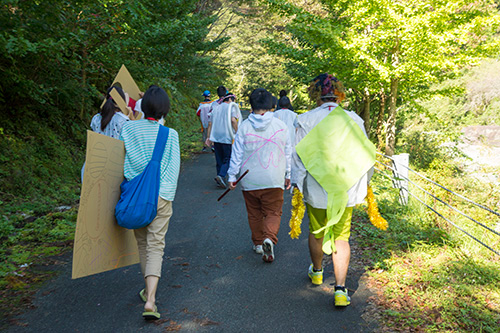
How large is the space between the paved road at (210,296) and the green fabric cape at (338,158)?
0.67 metres

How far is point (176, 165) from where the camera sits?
11.5ft

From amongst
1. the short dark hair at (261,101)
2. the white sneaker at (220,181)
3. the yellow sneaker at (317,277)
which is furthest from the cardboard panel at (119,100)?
the white sneaker at (220,181)

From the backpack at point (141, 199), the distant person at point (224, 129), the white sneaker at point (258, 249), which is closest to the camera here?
the backpack at point (141, 199)

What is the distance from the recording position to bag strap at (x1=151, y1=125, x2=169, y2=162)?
332cm

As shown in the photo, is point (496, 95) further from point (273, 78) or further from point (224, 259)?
point (224, 259)

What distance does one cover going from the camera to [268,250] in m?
4.66

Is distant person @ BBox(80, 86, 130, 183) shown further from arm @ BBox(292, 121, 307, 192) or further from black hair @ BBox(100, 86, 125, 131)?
arm @ BBox(292, 121, 307, 192)

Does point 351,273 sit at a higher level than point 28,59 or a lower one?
lower

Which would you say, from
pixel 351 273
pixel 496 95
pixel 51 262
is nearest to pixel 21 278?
pixel 51 262

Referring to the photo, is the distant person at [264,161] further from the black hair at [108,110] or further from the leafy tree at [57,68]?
the leafy tree at [57,68]

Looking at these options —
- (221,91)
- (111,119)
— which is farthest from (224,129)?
(111,119)

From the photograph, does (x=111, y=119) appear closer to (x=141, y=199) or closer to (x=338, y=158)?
(x=141, y=199)

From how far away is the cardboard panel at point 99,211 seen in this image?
3.08 metres

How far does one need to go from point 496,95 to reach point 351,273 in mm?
21101
